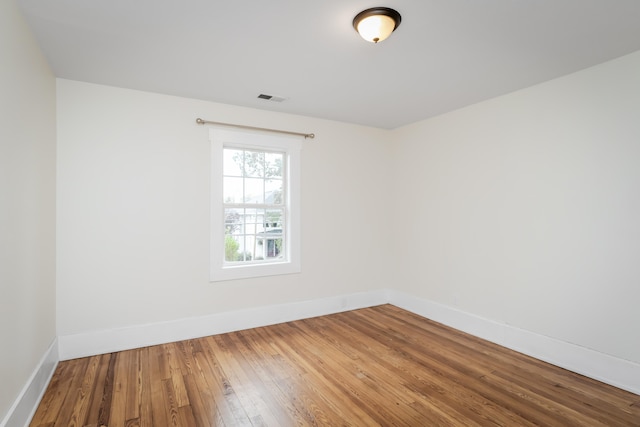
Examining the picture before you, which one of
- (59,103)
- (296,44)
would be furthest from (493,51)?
(59,103)

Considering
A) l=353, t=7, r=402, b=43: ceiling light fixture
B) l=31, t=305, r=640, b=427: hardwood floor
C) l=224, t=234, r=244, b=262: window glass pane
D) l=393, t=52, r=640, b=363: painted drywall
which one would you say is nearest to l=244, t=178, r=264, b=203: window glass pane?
l=224, t=234, r=244, b=262: window glass pane

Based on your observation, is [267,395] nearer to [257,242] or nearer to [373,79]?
[257,242]

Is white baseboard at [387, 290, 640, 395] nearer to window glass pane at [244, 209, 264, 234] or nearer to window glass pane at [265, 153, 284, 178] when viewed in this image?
window glass pane at [244, 209, 264, 234]

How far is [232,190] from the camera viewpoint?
3.72m

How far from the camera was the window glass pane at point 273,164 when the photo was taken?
394 centimetres

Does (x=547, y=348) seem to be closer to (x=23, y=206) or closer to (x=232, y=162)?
(x=232, y=162)

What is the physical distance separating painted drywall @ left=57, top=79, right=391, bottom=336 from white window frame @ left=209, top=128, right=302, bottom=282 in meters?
0.08

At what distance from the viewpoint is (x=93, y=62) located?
256cm

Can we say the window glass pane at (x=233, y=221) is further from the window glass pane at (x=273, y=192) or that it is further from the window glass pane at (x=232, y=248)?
the window glass pane at (x=273, y=192)

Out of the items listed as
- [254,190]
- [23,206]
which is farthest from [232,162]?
[23,206]

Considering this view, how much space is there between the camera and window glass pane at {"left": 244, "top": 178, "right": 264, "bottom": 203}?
3809 millimetres

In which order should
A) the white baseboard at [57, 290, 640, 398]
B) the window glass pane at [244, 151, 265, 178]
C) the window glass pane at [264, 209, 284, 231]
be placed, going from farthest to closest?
the window glass pane at [264, 209, 284, 231], the window glass pane at [244, 151, 265, 178], the white baseboard at [57, 290, 640, 398]

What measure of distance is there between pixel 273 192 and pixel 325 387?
2.29 metres

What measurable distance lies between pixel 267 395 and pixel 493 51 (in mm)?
2976
